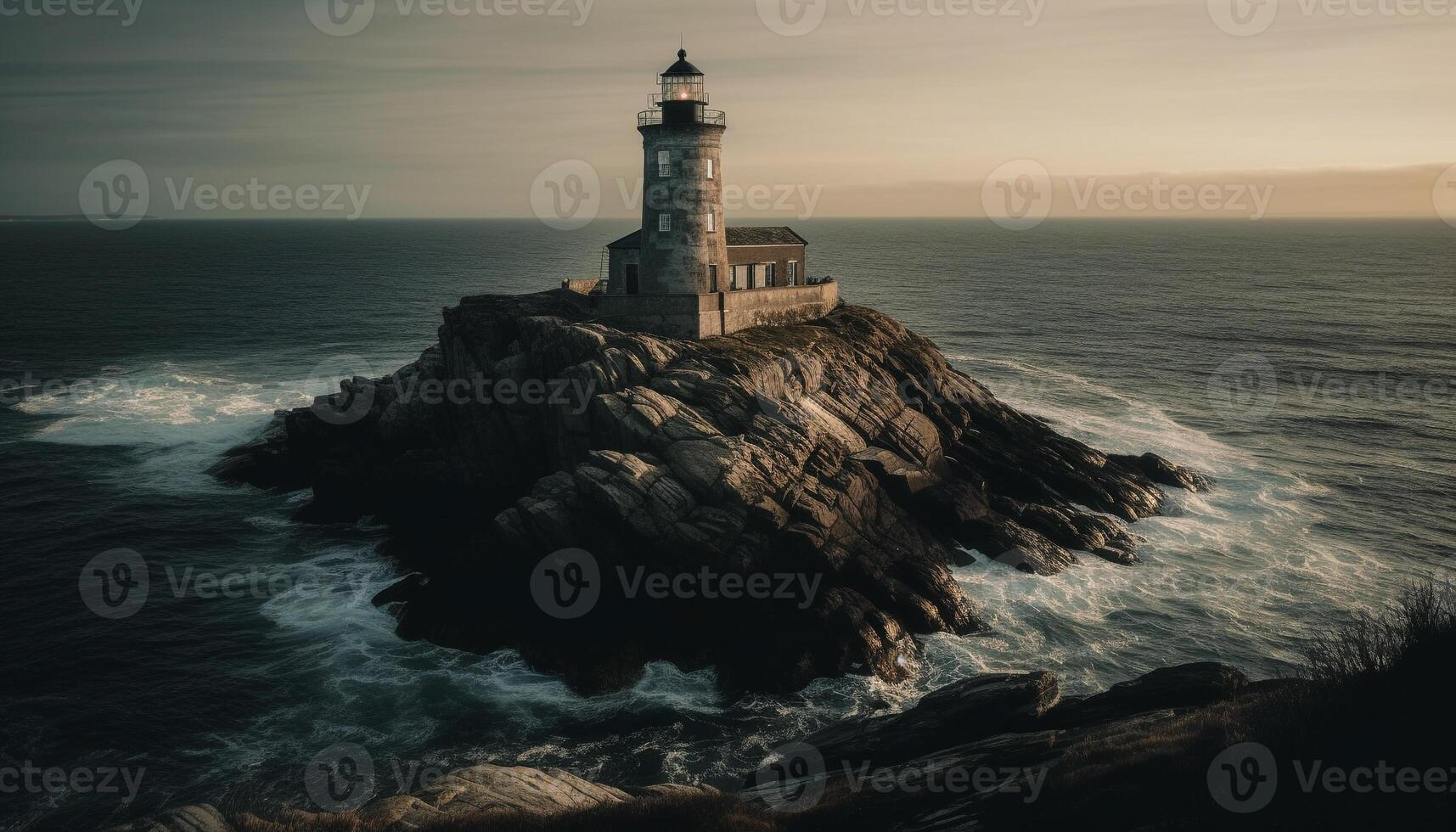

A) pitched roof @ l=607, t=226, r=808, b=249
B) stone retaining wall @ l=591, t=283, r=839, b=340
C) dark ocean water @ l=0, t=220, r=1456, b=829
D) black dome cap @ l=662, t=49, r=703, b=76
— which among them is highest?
black dome cap @ l=662, t=49, r=703, b=76

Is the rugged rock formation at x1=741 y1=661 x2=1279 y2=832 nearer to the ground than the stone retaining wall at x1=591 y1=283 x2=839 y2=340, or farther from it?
nearer to the ground

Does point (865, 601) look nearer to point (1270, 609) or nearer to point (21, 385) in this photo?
point (1270, 609)

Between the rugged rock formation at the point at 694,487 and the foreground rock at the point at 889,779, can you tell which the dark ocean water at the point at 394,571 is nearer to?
the rugged rock formation at the point at 694,487

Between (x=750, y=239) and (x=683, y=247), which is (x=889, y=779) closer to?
(x=683, y=247)

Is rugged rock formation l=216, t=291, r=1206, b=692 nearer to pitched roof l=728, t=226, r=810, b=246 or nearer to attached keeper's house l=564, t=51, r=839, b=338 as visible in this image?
attached keeper's house l=564, t=51, r=839, b=338

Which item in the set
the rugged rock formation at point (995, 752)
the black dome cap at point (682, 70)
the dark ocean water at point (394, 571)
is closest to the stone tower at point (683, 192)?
the black dome cap at point (682, 70)

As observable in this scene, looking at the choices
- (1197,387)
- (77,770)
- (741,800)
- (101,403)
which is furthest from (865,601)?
(101,403)

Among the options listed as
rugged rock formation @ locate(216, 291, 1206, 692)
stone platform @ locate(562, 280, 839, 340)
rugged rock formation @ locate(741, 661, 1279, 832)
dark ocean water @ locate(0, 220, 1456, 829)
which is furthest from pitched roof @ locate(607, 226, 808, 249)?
rugged rock formation @ locate(741, 661, 1279, 832)
